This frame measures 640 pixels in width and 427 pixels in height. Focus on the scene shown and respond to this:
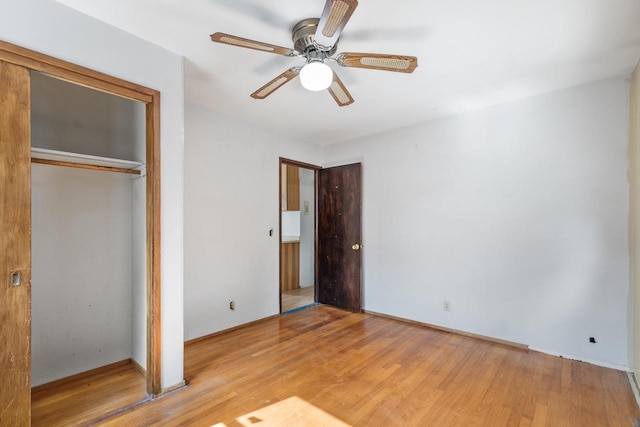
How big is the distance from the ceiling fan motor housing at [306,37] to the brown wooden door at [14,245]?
5.00 ft

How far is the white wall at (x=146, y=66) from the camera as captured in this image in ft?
5.33

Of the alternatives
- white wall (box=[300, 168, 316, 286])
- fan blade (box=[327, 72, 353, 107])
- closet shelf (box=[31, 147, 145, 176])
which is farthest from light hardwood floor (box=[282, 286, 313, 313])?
fan blade (box=[327, 72, 353, 107])

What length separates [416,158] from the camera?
3.76 metres

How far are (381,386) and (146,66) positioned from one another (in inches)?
115

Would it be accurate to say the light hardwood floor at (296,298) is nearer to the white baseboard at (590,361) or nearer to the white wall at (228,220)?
the white wall at (228,220)

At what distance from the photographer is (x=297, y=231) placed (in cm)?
587

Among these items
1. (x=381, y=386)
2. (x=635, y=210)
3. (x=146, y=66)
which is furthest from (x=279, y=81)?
(x=635, y=210)

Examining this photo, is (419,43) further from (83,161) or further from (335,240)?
(335,240)

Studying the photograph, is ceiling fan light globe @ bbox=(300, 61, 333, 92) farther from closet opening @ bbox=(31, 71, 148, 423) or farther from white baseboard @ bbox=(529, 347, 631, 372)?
white baseboard @ bbox=(529, 347, 631, 372)

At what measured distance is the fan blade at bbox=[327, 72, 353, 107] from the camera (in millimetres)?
2079

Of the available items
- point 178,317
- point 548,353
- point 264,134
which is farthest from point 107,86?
point 548,353

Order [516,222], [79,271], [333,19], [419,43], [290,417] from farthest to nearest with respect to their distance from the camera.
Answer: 1. [516,222]
2. [79,271]
3. [419,43]
4. [290,417]
5. [333,19]

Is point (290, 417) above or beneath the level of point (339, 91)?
beneath

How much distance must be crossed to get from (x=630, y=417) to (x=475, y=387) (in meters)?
0.89
